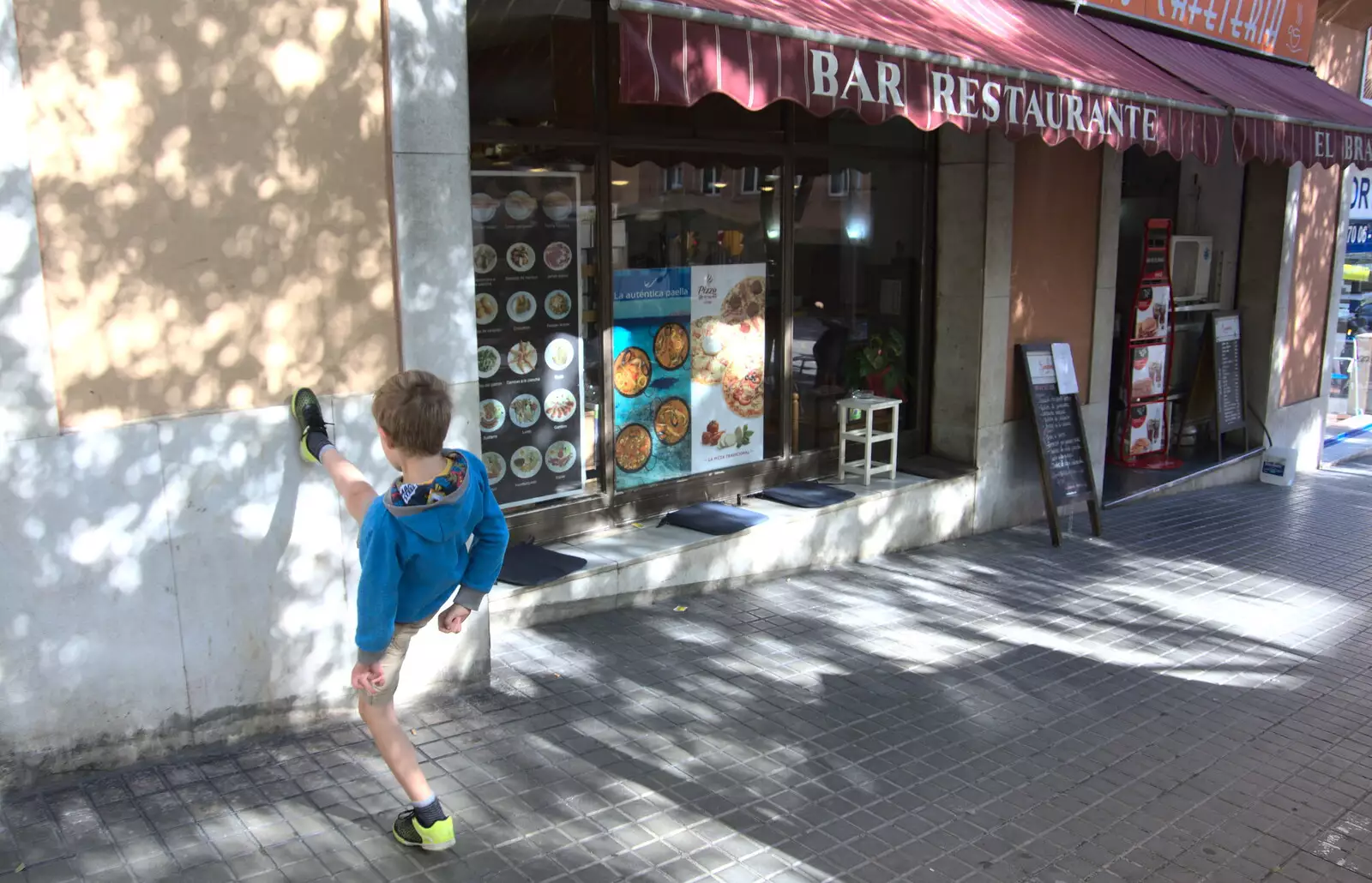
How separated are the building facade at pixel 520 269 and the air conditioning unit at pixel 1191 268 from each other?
57 centimetres

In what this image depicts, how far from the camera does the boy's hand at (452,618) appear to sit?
3586 millimetres

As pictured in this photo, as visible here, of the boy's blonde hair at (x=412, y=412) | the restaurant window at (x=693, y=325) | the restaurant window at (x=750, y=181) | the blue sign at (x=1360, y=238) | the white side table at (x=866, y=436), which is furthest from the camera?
the blue sign at (x=1360, y=238)

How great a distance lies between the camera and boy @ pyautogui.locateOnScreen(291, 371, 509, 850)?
11.0ft

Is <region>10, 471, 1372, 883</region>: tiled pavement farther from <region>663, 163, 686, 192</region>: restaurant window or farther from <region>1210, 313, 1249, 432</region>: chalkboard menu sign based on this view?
<region>1210, 313, 1249, 432</region>: chalkboard menu sign

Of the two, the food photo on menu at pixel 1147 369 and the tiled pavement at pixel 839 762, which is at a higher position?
the food photo on menu at pixel 1147 369

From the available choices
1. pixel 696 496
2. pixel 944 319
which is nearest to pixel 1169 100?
pixel 944 319

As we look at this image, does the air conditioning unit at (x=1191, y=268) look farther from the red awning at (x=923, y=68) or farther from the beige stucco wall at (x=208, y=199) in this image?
the beige stucco wall at (x=208, y=199)

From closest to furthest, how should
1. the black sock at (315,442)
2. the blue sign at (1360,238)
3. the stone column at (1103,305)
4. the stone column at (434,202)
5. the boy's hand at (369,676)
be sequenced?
1. the boy's hand at (369,676)
2. the black sock at (315,442)
3. the stone column at (434,202)
4. the stone column at (1103,305)
5. the blue sign at (1360,238)

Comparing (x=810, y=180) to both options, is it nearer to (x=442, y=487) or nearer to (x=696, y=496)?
(x=696, y=496)

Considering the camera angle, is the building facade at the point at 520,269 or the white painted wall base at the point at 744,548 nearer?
the building facade at the point at 520,269

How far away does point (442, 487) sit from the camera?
3420 mm

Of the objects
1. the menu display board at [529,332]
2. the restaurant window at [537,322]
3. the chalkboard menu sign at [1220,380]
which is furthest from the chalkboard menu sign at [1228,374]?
the menu display board at [529,332]

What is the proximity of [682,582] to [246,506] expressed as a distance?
9.04ft

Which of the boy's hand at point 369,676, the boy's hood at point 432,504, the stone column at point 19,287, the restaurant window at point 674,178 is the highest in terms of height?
the restaurant window at point 674,178
